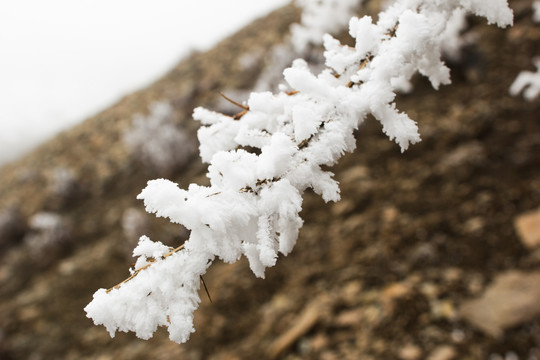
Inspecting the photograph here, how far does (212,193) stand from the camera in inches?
28.9

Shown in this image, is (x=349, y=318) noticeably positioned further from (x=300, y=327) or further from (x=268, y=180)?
(x=268, y=180)

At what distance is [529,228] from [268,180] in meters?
2.73

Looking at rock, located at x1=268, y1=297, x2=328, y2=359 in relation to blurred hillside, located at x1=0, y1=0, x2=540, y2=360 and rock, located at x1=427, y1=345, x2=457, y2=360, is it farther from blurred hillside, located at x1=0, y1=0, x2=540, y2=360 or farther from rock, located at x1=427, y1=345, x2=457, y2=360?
rock, located at x1=427, y1=345, x2=457, y2=360

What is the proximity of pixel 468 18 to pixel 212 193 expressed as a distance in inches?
241

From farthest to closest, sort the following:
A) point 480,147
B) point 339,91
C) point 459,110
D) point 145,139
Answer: point 145,139
point 459,110
point 480,147
point 339,91

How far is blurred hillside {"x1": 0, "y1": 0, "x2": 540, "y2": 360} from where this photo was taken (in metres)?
2.42

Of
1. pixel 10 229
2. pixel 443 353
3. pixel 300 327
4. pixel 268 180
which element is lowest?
pixel 443 353

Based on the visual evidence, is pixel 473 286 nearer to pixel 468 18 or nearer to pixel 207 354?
pixel 207 354

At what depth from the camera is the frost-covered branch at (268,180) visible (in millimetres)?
692

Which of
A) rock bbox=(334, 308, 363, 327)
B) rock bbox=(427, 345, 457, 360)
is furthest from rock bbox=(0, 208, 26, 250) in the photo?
rock bbox=(427, 345, 457, 360)

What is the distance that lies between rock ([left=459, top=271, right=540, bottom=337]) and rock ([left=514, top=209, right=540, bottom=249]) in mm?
251

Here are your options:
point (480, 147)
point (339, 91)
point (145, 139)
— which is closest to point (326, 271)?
point (480, 147)

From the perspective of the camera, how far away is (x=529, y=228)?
266cm

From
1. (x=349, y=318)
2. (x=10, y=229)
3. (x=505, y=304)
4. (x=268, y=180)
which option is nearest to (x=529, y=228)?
(x=505, y=304)
